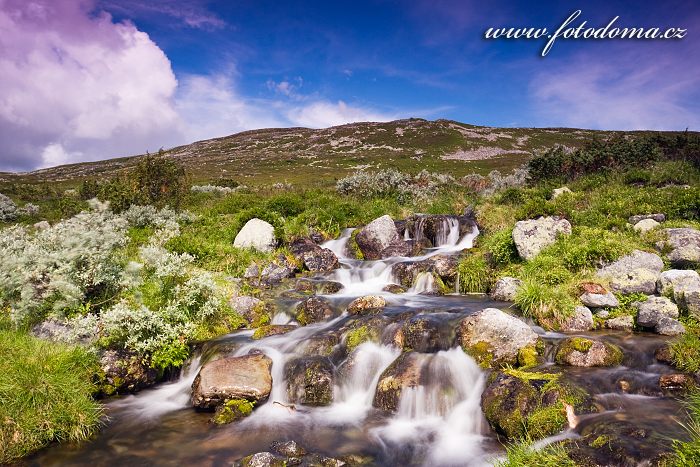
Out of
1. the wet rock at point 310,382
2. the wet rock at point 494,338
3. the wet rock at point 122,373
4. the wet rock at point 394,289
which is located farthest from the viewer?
the wet rock at point 394,289

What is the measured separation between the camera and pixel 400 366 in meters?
8.77

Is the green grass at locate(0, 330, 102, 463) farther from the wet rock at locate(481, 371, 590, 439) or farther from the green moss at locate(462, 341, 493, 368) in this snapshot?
the green moss at locate(462, 341, 493, 368)

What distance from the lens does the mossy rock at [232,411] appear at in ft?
26.1

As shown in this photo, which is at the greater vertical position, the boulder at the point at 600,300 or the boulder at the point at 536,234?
the boulder at the point at 536,234

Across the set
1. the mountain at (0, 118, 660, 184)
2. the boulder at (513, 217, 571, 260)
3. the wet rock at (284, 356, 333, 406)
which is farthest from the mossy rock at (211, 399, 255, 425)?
A: the mountain at (0, 118, 660, 184)

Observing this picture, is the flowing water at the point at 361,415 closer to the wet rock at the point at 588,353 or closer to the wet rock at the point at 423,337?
the wet rock at the point at 423,337

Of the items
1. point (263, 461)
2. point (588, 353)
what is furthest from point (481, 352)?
point (263, 461)

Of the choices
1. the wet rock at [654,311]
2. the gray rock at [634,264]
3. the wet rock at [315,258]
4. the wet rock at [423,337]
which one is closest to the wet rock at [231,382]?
the wet rock at [423,337]

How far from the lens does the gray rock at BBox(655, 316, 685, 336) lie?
9047 millimetres

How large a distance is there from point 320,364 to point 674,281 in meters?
8.70

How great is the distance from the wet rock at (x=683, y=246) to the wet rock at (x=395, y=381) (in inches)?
328

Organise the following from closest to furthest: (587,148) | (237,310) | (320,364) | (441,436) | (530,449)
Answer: (530,449), (441,436), (320,364), (237,310), (587,148)

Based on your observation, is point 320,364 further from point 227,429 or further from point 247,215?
point 247,215

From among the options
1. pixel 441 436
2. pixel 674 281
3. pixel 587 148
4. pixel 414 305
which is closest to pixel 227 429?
pixel 441 436
